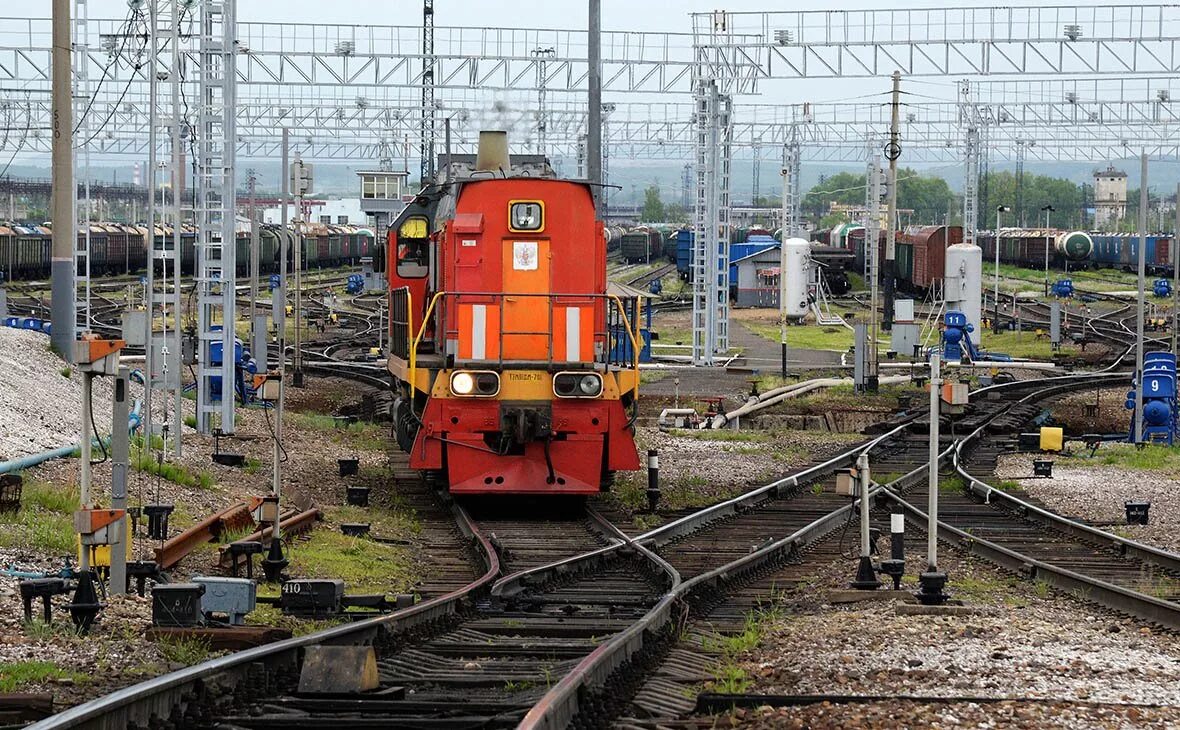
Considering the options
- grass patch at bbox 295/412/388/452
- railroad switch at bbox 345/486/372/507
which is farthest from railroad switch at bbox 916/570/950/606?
grass patch at bbox 295/412/388/452

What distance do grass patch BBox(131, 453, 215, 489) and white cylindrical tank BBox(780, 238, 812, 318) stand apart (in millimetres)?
35391

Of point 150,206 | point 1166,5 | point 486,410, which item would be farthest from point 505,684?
point 1166,5

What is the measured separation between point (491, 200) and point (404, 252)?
2.63 metres

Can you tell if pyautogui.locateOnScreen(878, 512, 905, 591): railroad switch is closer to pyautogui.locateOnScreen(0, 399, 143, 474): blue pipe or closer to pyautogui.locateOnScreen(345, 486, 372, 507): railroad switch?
pyautogui.locateOnScreen(0, 399, 143, 474): blue pipe

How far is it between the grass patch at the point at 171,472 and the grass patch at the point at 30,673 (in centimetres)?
854

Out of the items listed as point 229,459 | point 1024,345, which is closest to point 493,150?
point 229,459

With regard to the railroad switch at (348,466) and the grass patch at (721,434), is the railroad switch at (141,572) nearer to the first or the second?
the railroad switch at (348,466)

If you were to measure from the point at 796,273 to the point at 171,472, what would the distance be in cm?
4044

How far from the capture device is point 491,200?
17219mm

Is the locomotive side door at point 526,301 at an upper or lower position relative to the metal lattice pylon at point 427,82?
lower

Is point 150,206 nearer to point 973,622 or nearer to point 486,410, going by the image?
point 486,410

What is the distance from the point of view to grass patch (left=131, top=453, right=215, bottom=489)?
1695 centimetres

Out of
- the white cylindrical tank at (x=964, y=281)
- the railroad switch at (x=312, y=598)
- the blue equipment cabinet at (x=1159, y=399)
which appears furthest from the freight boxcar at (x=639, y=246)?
the railroad switch at (x=312, y=598)

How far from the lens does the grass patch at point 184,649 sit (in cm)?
876
